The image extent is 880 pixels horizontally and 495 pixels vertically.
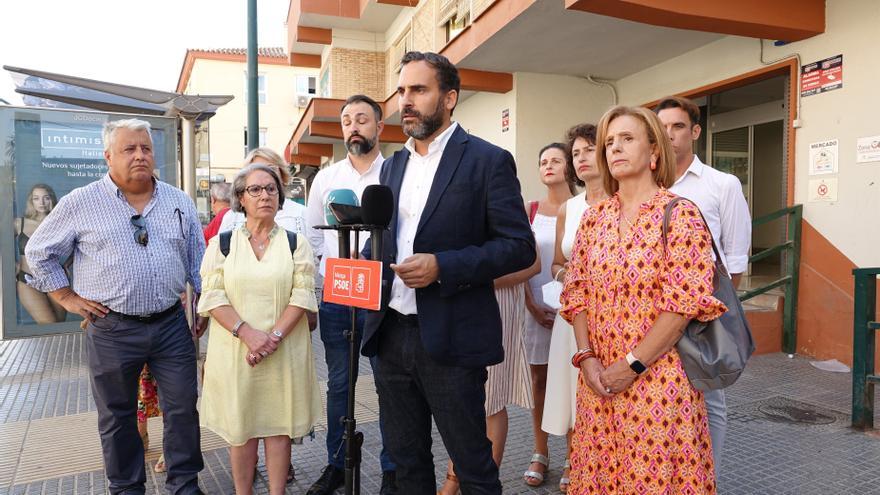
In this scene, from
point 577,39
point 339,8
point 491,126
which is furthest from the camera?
point 339,8

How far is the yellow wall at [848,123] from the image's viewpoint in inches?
236

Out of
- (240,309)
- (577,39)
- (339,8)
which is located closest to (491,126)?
(577,39)

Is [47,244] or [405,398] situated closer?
[405,398]

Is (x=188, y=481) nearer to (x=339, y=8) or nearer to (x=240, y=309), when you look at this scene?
(x=240, y=309)

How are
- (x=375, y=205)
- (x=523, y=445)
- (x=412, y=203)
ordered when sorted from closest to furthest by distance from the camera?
(x=375, y=205) < (x=412, y=203) < (x=523, y=445)

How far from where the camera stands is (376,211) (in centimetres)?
206

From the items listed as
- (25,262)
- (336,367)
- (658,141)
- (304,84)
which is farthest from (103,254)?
(304,84)

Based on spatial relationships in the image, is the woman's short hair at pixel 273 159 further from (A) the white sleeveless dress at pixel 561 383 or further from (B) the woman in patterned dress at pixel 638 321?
(B) the woman in patterned dress at pixel 638 321

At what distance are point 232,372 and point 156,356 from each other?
58 centimetres

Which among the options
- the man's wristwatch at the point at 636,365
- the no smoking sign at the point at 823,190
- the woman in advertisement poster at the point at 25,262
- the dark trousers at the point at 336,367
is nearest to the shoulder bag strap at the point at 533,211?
the dark trousers at the point at 336,367

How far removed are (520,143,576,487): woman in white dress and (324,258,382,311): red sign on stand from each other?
183 centimetres

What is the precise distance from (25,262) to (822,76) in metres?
8.99

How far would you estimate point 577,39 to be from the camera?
8.06 metres

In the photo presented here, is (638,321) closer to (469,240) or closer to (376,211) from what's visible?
(469,240)
